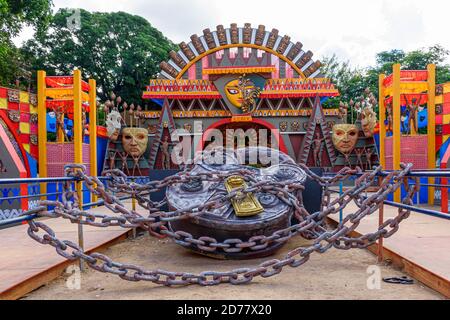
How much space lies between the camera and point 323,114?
1312 cm

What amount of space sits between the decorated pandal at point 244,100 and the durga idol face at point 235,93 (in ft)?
0.11

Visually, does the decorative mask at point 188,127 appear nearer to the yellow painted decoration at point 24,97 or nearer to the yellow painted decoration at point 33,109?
the yellow painted decoration at point 33,109

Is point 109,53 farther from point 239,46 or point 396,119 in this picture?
point 396,119

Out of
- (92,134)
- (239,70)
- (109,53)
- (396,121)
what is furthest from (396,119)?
(109,53)

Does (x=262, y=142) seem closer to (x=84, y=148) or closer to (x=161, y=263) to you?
(x=84, y=148)

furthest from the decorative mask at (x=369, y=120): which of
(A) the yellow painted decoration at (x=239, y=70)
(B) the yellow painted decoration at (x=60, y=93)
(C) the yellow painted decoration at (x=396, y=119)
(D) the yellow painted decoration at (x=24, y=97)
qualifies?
(D) the yellow painted decoration at (x=24, y=97)

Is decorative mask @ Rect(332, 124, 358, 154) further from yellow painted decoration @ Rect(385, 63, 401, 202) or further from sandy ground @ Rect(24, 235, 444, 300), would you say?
sandy ground @ Rect(24, 235, 444, 300)

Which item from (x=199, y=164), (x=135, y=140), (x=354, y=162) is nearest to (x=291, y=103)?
(x=354, y=162)

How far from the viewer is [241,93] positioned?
13.1 meters

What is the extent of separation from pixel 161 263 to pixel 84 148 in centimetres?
584

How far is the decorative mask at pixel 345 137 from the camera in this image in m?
12.7

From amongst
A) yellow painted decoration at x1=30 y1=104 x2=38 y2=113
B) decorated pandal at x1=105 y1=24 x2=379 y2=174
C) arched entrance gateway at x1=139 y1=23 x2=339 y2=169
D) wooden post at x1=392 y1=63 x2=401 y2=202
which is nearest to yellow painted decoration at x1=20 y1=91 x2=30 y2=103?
yellow painted decoration at x1=30 y1=104 x2=38 y2=113

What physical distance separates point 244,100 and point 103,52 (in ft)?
41.7

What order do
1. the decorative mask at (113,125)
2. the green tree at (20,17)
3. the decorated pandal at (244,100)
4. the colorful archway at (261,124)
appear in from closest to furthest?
the green tree at (20,17) < the decorative mask at (113,125) < the decorated pandal at (244,100) < the colorful archway at (261,124)
